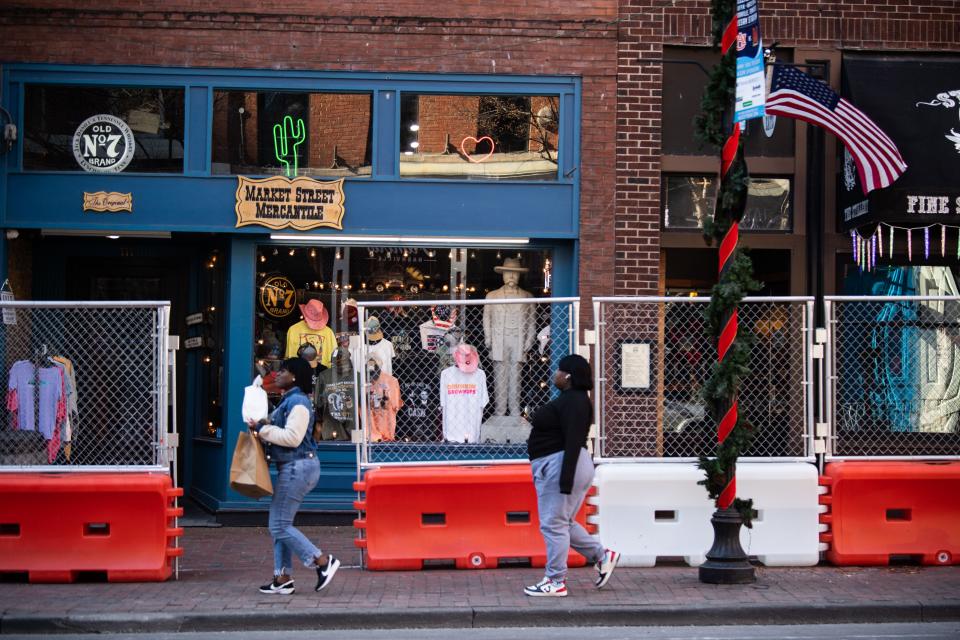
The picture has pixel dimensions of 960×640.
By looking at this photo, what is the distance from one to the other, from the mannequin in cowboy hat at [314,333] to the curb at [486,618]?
4990mm

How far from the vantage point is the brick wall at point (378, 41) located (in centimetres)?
1263

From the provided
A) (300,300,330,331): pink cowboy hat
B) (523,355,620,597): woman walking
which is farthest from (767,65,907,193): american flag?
(300,300,330,331): pink cowboy hat

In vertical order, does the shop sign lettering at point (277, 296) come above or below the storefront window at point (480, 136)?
below

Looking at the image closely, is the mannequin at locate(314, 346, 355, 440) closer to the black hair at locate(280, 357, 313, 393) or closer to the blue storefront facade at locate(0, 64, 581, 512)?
the blue storefront facade at locate(0, 64, 581, 512)

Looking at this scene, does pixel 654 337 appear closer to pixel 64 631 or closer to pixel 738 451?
pixel 738 451

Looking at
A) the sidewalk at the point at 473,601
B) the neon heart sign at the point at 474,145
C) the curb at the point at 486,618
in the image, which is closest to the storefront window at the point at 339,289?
the neon heart sign at the point at 474,145

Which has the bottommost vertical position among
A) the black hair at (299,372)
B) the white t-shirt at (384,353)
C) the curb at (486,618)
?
the curb at (486,618)

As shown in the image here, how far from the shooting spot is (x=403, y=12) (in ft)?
42.0

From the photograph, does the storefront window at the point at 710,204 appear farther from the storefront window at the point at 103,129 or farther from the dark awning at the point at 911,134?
the storefront window at the point at 103,129

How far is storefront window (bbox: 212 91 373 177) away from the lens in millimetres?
12766

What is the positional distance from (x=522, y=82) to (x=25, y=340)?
5945mm

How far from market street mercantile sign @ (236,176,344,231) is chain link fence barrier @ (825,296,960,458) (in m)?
5.41

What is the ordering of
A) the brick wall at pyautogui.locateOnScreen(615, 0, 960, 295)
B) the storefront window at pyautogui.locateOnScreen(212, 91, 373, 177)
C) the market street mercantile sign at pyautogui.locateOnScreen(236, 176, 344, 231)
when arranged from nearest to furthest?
1. the market street mercantile sign at pyautogui.locateOnScreen(236, 176, 344, 231)
2. the storefront window at pyautogui.locateOnScreen(212, 91, 373, 177)
3. the brick wall at pyautogui.locateOnScreen(615, 0, 960, 295)

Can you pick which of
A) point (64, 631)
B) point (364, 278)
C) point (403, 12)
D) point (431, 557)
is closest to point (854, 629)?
point (431, 557)
